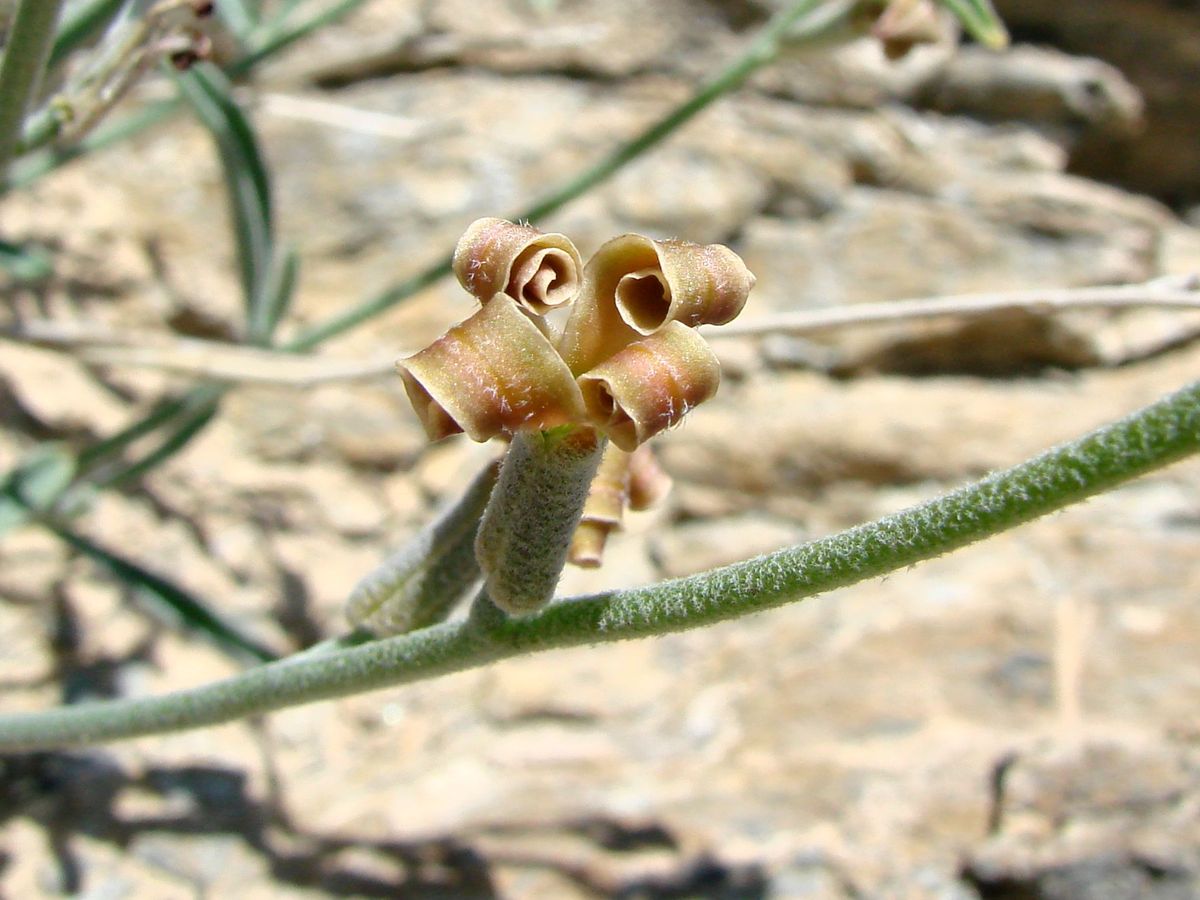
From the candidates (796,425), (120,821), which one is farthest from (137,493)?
(796,425)

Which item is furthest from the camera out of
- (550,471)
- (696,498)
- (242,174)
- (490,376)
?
(696,498)

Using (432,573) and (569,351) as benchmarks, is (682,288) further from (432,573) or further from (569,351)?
(432,573)

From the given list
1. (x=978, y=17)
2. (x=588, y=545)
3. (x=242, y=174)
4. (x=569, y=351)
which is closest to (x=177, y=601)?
(x=242, y=174)

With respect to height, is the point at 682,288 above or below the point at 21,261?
above

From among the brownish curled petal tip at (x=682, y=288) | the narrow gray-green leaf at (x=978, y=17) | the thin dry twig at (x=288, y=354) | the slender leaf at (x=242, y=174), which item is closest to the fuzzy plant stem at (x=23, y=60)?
the slender leaf at (x=242, y=174)

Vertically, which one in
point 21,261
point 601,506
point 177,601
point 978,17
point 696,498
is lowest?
point 696,498

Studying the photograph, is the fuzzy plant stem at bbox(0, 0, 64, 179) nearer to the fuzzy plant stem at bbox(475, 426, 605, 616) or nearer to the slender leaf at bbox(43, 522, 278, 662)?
the slender leaf at bbox(43, 522, 278, 662)

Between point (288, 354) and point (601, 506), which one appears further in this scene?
point (288, 354)
